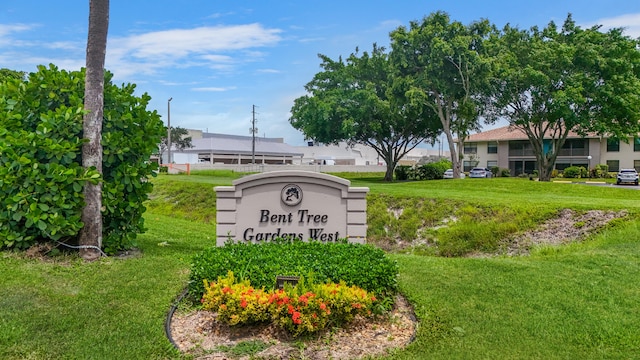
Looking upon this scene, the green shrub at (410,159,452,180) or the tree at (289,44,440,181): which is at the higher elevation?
the tree at (289,44,440,181)

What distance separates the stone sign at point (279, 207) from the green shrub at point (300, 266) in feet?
2.64

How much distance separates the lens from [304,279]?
4.84 m

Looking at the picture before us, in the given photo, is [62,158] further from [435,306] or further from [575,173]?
[575,173]

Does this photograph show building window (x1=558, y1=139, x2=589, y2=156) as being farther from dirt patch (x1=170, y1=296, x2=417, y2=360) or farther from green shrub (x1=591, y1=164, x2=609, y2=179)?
dirt patch (x1=170, y1=296, x2=417, y2=360)

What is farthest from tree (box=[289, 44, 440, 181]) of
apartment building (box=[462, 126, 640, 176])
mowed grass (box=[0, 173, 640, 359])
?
mowed grass (box=[0, 173, 640, 359])

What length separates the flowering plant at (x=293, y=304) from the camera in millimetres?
4359

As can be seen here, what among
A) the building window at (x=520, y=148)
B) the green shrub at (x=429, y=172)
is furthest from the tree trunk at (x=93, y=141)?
the building window at (x=520, y=148)

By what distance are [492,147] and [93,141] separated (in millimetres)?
56546

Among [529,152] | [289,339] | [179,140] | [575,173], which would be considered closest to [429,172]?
[575,173]

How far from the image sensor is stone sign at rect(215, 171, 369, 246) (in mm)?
6688

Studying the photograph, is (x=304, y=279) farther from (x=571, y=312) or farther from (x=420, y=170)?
(x=420, y=170)

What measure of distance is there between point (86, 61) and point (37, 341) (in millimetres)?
4083

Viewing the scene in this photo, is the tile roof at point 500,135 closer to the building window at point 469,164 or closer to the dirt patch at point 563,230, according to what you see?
the building window at point 469,164

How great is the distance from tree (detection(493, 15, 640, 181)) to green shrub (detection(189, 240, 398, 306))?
1148 inches
